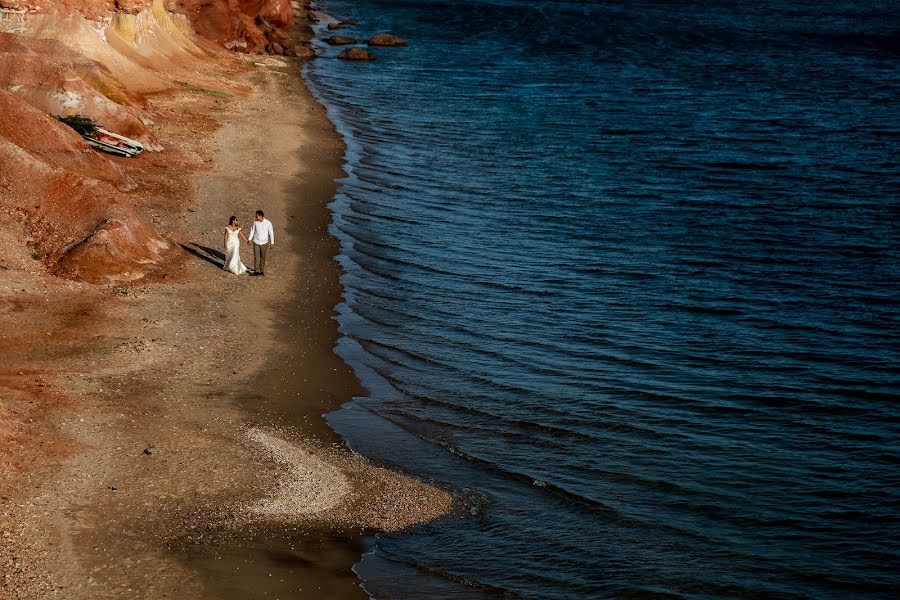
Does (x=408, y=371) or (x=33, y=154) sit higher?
(x=33, y=154)

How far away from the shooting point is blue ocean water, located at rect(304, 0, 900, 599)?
57.9 ft

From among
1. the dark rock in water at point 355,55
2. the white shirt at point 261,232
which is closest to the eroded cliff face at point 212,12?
the dark rock in water at point 355,55

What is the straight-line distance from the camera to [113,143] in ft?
122

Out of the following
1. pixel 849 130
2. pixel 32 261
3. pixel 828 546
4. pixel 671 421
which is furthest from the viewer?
pixel 849 130

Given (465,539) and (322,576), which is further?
(465,539)

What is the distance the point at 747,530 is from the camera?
18.2 meters

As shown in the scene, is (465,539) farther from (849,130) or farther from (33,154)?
(849,130)

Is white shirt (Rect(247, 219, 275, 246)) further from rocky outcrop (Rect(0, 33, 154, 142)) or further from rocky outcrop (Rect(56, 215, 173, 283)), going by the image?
rocky outcrop (Rect(0, 33, 154, 142))


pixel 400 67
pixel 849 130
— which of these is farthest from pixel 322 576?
pixel 400 67

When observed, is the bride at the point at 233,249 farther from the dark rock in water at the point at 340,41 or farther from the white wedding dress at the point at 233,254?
the dark rock in water at the point at 340,41

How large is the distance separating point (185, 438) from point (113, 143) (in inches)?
796

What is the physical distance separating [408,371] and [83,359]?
7.05 metres

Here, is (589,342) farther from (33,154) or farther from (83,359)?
(33,154)

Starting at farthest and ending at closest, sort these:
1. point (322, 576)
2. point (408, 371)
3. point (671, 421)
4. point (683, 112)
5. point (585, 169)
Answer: point (683, 112), point (585, 169), point (408, 371), point (671, 421), point (322, 576)
